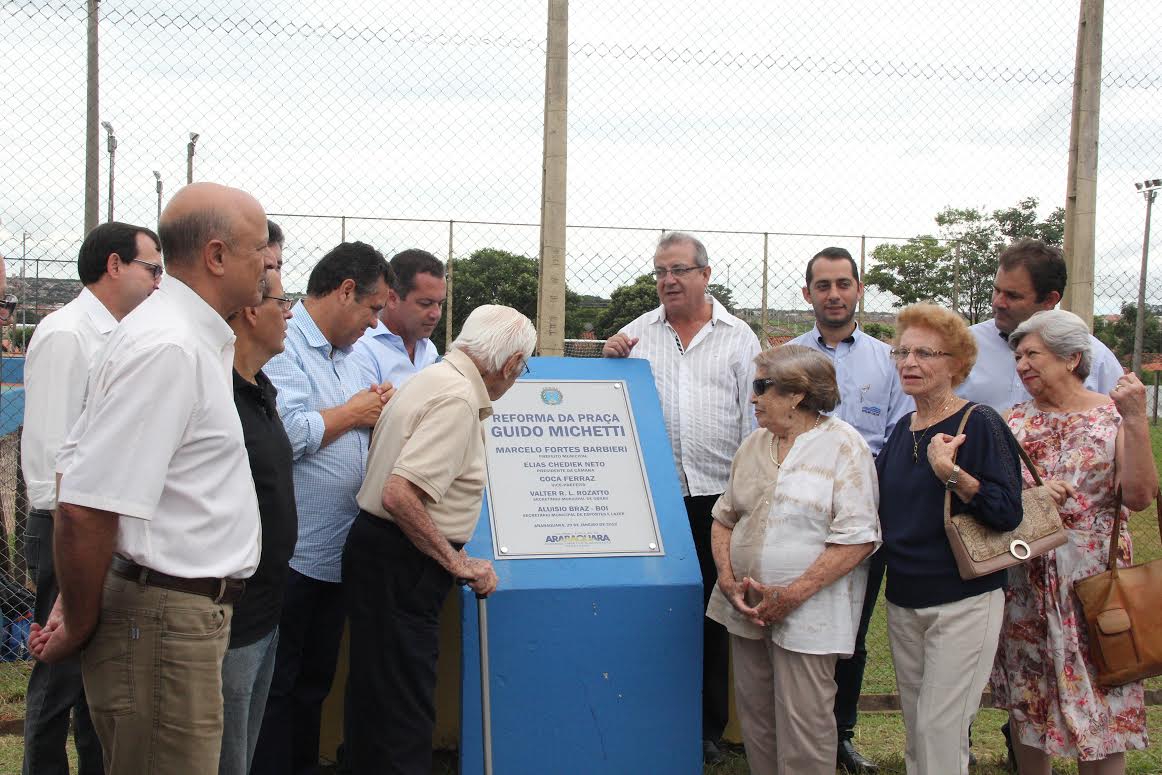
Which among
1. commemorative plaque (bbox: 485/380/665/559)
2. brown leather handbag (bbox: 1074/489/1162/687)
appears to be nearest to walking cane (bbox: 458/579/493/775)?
commemorative plaque (bbox: 485/380/665/559)

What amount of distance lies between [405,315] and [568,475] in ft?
3.38

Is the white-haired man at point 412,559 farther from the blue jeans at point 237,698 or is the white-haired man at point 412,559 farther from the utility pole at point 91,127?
the utility pole at point 91,127

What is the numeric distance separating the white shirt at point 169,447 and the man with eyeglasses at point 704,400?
2223 millimetres

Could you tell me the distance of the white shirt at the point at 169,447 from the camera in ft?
5.97

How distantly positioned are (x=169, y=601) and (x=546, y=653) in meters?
1.68

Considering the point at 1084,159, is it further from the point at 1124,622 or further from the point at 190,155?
the point at 190,155

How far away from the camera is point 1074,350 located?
11.0 ft

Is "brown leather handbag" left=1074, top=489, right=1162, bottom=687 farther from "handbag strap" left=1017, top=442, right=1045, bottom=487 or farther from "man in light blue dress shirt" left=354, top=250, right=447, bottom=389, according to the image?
"man in light blue dress shirt" left=354, top=250, right=447, bottom=389

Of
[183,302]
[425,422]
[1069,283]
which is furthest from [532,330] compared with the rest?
[1069,283]

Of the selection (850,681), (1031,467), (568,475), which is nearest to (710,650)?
(850,681)

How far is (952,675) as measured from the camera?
3.09m

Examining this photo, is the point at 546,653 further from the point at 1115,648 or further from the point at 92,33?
the point at 92,33

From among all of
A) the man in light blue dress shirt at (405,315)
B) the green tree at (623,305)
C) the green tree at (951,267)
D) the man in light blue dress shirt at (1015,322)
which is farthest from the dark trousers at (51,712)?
the green tree at (951,267)

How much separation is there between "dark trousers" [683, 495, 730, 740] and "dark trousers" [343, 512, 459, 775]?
137 centimetres
